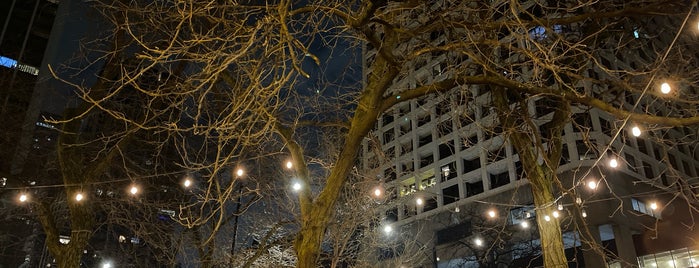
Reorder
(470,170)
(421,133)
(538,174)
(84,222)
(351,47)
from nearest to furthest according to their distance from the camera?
(351,47)
(538,174)
(84,222)
(470,170)
(421,133)

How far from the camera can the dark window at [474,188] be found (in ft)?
128

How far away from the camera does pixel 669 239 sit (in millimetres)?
27828

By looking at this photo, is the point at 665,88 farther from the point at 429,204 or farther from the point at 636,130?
the point at 429,204

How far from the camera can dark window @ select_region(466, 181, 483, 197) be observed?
39094mm

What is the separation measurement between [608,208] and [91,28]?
29261 millimetres

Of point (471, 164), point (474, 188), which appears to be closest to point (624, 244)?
point (474, 188)

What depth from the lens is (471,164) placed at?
40344 millimetres

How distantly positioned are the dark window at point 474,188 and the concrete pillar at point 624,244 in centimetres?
1029

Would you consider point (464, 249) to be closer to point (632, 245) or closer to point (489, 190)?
point (489, 190)

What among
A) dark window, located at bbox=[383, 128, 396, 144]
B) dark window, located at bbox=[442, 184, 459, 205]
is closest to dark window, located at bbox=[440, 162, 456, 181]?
dark window, located at bbox=[442, 184, 459, 205]

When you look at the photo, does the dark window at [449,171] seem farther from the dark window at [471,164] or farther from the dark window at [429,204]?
the dark window at [429,204]

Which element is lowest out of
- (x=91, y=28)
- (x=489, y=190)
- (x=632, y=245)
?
(x=91, y=28)

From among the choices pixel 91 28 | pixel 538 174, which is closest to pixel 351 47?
pixel 538 174

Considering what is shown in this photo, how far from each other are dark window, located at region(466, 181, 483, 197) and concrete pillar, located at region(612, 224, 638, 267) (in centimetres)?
1029
